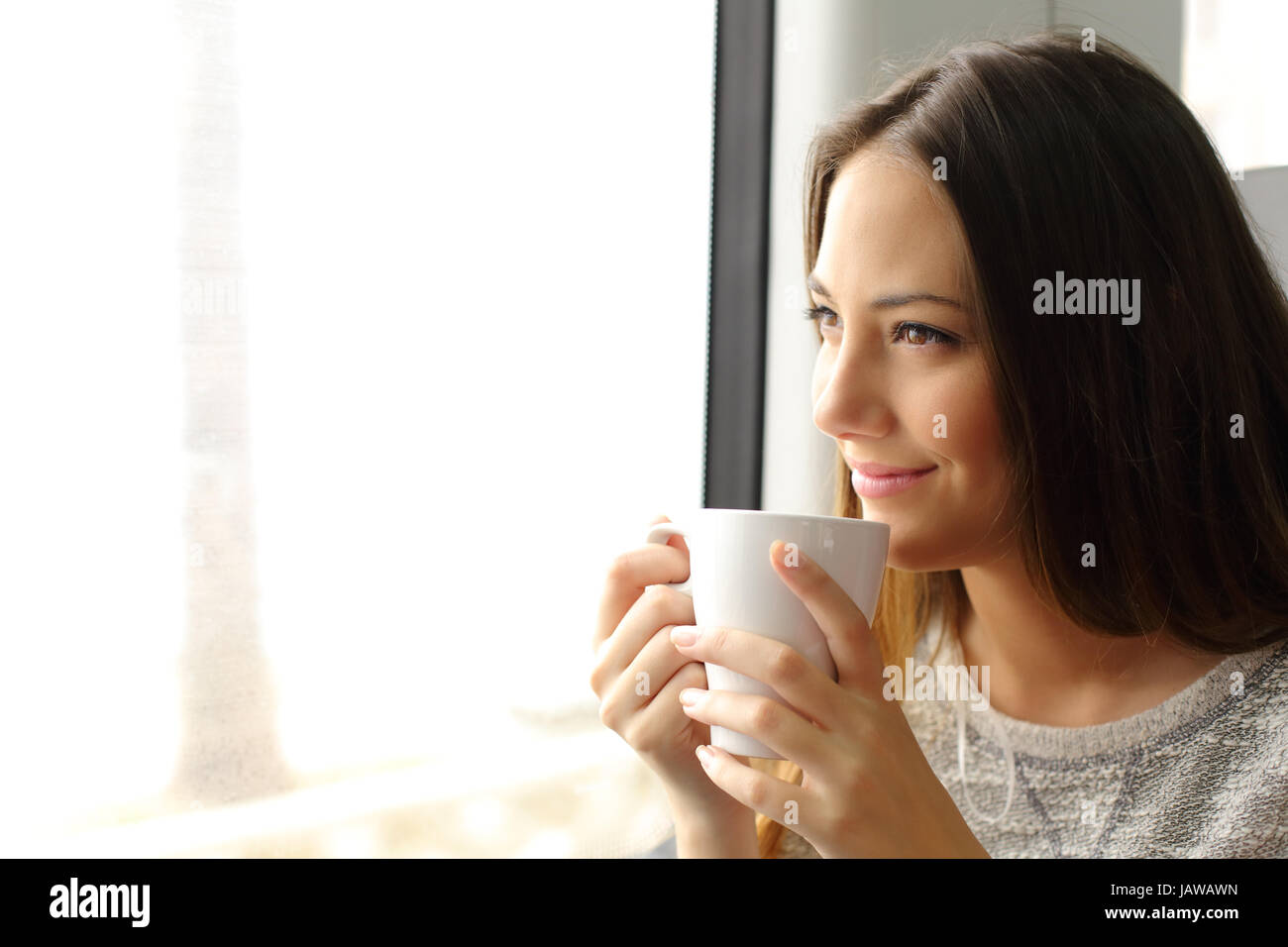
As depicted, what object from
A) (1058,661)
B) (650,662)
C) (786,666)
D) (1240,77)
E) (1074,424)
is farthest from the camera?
(1240,77)

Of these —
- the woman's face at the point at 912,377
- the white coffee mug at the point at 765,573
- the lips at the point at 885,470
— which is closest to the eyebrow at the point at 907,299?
the woman's face at the point at 912,377

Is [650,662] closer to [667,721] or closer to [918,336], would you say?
[667,721]

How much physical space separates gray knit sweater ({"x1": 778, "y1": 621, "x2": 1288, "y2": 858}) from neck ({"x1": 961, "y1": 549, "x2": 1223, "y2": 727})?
0.07 ft

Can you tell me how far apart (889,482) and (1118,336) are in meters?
0.23

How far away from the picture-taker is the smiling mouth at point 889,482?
2.68 ft

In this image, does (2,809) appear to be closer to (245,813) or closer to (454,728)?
(245,813)

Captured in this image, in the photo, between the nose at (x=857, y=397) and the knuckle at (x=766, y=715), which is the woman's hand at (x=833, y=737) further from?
the nose at (x=857, y=397)

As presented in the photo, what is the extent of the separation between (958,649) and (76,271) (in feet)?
3.01

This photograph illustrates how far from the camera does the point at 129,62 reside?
0.78m

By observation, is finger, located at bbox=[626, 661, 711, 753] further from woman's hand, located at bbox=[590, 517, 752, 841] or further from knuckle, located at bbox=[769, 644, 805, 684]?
knuckle, located at bbox=[769, 644, 805, 684]

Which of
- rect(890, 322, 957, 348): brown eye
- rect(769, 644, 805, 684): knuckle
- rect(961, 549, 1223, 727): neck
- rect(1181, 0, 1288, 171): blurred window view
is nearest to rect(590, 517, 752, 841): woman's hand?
rect(769, 644, 805, 684): knuckle

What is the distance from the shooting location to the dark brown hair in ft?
2.62

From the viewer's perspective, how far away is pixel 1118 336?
83 centimetres

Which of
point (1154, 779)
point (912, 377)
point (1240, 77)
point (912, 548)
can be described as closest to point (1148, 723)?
point (1154, 779)
